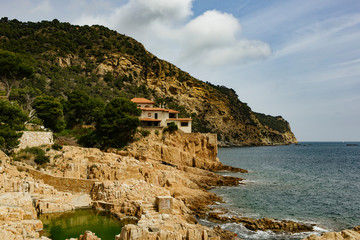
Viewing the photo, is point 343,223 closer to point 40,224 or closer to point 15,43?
point 40,224

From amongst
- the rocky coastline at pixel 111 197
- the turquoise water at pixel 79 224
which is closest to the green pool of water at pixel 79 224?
the turquoise water at pixel 79 224

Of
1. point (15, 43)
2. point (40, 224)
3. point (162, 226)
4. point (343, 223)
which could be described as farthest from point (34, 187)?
point (15, 43)

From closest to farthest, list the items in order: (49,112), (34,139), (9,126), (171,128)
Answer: (9,126) < (34,139) < (49,112) < (171,128)

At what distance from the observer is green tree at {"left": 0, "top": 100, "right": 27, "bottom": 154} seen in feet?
82.8

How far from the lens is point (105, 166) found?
2580 centimetres

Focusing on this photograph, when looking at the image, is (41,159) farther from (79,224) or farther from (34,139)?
(79,224)

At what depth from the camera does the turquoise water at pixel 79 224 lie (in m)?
16.2

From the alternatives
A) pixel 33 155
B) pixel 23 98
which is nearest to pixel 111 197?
pixel 33 155

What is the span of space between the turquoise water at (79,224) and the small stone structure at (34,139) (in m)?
11.8

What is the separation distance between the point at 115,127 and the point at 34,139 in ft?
39.6

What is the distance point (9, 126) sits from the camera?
26062 mm

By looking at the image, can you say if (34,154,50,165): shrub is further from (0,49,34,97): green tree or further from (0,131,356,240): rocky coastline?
(0,49,34,97): green tree

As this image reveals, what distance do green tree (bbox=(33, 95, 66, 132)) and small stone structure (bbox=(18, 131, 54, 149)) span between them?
14.9 feet

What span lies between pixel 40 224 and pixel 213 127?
3668 inches
